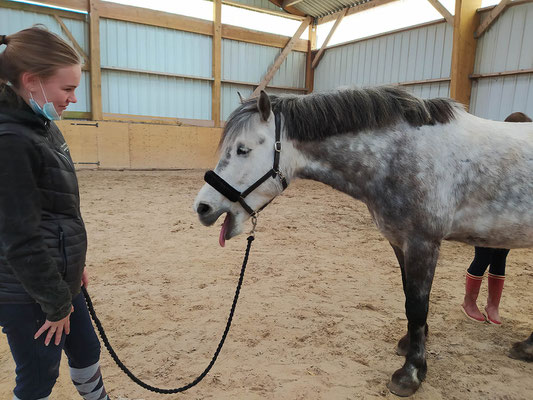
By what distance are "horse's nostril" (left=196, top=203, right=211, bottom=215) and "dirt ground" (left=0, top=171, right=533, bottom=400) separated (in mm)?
844

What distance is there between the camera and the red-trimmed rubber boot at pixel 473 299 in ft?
8.11

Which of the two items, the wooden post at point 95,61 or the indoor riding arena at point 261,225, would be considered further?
the wooden post at point 95,61

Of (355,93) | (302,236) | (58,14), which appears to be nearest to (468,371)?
(355,93)

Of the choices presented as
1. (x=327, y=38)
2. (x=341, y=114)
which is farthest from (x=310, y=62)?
(x=341, y=114)

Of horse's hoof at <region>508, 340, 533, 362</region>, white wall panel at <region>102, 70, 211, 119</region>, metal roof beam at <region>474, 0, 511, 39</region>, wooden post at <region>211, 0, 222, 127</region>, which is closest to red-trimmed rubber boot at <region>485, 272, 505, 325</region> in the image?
horse's hoof at <region>508, 340, 533, 362</region>

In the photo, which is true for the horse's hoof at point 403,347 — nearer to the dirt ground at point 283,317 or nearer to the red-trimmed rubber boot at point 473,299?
the dirt ground at point 283,317

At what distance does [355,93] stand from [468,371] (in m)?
1.58

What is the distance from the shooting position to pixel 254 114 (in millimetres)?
1682

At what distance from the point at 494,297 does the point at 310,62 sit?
444 inches

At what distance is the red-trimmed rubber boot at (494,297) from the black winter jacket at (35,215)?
254 centimetres

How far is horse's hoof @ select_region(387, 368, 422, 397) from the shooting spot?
1.74m

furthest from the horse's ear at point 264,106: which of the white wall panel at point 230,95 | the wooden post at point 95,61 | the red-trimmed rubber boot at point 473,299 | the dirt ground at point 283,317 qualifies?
the white wall panel at point 230,95

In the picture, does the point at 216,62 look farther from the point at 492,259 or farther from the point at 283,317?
the point at 492,259

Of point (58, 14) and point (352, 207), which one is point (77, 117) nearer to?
point (58, 14)
